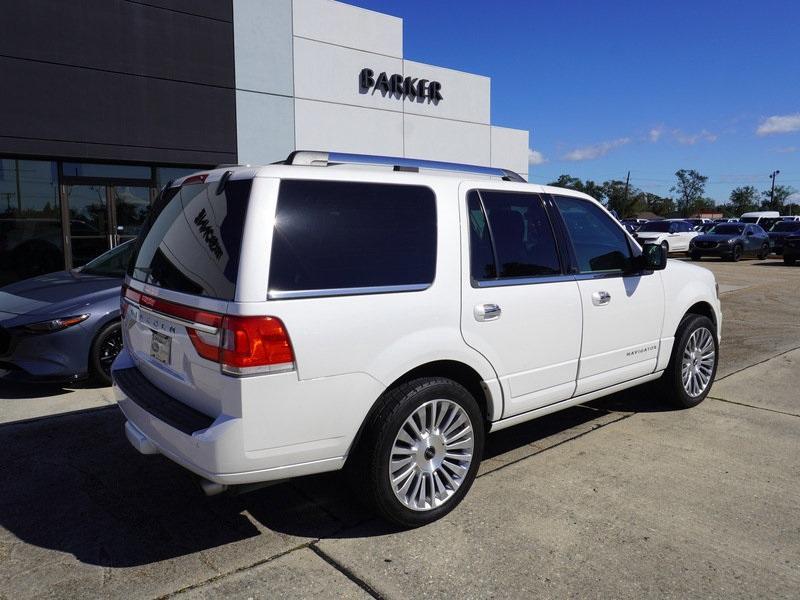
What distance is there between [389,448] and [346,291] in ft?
2.65

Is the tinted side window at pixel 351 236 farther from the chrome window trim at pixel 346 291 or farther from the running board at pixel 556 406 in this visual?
the running board at pixel 556 406

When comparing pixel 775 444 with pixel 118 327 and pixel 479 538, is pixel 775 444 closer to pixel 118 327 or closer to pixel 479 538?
pixel 479 538

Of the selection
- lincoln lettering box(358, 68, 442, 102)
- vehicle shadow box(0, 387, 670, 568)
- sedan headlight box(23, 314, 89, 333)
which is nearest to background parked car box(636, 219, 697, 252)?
lincoln lettering box(358, 68, 442, 102)

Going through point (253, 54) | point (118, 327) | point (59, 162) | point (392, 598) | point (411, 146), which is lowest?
point (392, 598)

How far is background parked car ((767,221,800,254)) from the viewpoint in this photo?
2705 cm

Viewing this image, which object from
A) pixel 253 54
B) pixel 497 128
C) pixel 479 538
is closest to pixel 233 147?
pixel 253 54

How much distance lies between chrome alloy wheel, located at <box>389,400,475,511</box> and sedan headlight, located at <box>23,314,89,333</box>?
370 centimetres

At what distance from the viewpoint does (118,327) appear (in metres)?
5.71

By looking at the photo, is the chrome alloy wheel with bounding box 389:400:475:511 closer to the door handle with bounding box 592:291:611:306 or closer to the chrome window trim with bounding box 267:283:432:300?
the chrome window trim with bounding box 267:283:432:300

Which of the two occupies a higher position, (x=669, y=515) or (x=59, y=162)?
(x=59, y=162)

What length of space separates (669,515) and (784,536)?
1.78 ft

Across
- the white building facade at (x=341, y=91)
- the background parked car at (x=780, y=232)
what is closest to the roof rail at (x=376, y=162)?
the white building facade at (x=341, y=91)

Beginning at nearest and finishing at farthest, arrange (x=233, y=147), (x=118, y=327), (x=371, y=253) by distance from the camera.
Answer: (x=371, y=253) < (x=118, y=327) < (x=233, y=147)

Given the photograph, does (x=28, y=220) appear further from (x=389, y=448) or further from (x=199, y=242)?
(x=389, y=448)
